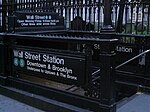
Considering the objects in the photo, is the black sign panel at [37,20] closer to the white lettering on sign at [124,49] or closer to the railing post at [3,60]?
the railing post at [3,60]

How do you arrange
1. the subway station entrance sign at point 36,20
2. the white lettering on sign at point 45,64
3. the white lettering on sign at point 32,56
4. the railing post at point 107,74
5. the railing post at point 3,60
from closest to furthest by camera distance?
the railing post at point 107,74 < the white lettering on sign at point 45,64 < the white lettering on sign at point 32,56 < the railing post at point 3,60 < the subway station entrance sign at point 36,20

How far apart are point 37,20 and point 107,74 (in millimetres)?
2755

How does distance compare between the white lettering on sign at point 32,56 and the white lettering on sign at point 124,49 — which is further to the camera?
the white lettering on sign at point 124,49

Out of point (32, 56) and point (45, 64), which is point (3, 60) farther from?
point (45, 64)

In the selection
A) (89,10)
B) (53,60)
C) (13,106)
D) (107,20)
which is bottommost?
(13,106)

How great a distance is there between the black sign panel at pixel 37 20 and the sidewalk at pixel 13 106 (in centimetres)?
153

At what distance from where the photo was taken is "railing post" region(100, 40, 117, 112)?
12.8 feet

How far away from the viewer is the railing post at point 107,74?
392 cm

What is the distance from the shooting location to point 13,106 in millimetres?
5082

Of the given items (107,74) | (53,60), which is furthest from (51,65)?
(107,74)

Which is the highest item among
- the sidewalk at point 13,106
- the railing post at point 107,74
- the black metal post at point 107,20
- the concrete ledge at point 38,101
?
the black metal post at point 107,20

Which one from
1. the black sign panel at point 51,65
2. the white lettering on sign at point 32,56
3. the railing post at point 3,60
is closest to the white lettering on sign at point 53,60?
the black sign panel at point 51,65

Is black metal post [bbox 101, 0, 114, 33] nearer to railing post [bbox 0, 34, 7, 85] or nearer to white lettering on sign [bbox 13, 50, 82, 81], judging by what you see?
white lettering on sign [bbox 13, 50, 82, 81]

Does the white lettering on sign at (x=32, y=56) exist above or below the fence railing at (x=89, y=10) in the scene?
below
